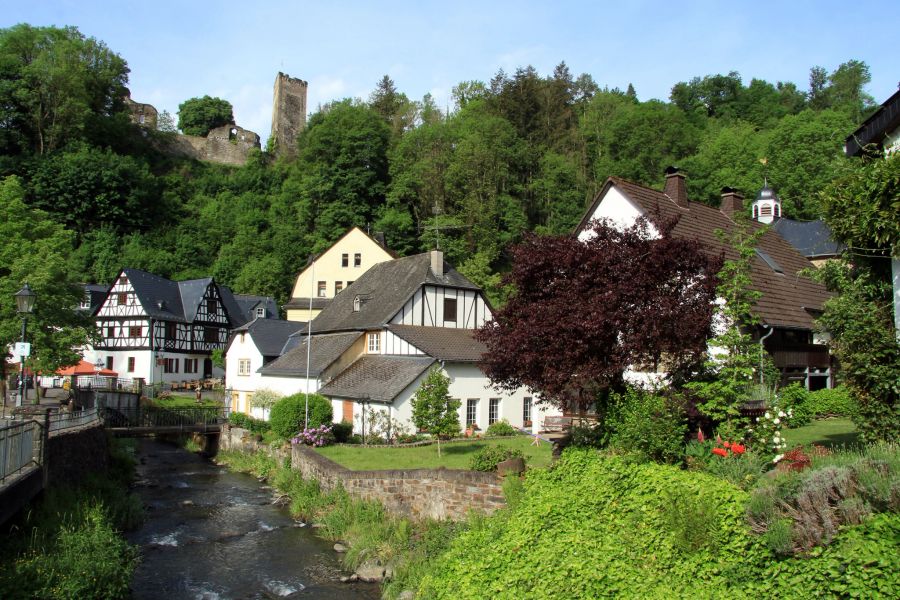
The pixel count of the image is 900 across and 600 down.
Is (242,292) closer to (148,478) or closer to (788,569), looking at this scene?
(148,478)

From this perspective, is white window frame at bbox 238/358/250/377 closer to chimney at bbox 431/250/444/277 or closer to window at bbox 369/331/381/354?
window at bbox 369/331/381/354

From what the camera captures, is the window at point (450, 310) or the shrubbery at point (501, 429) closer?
the shrubbery at point (501, 429)

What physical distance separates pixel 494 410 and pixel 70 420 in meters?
16.6

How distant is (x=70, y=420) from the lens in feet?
62.8

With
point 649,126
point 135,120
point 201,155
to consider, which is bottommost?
point 649,126

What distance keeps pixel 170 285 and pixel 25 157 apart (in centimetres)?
2622

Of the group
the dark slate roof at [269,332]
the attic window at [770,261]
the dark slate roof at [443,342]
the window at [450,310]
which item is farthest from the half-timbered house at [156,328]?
the attic window at [770,261]

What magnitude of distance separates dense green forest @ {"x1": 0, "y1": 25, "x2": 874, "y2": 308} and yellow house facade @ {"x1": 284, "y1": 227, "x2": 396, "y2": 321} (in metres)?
5.00

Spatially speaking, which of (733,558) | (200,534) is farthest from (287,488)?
(733,558)

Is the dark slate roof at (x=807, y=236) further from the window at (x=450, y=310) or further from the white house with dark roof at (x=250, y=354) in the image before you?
the white house with dark roof at (x=250, y=354)

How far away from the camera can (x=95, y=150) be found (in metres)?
71.1

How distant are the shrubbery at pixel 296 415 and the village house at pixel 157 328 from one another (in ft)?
84.2

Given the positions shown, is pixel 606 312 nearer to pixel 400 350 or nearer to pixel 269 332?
pixel 400 350

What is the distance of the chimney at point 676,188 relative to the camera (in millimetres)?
25484
